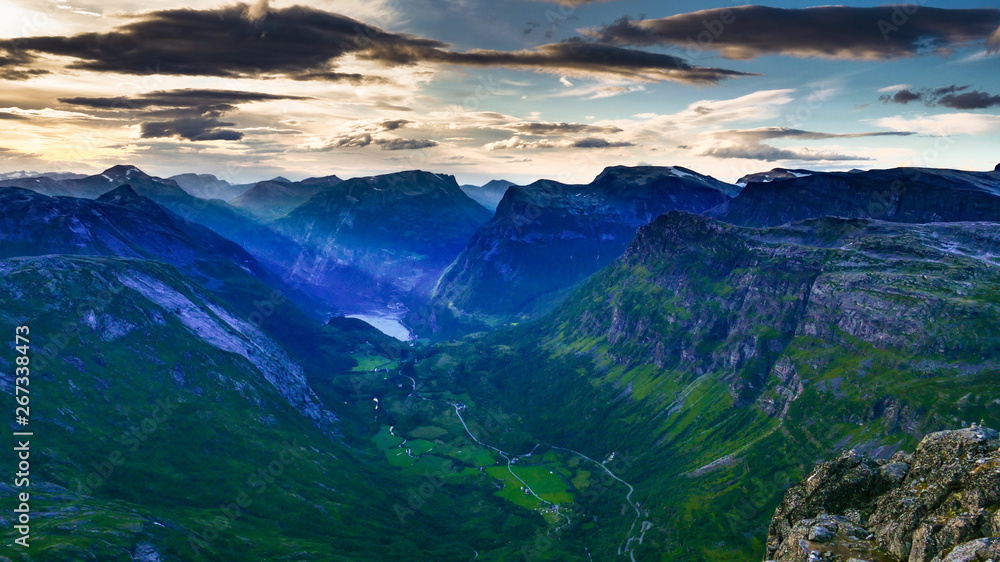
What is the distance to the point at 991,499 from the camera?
62031mm

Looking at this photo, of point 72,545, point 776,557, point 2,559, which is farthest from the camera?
point 72,545

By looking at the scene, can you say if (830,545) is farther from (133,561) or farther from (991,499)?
(133,561)

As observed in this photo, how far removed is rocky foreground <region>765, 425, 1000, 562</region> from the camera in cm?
6047

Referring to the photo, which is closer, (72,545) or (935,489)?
(935,489)

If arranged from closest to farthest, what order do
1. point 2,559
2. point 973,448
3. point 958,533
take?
1. point 958,533
2. point 973,448
3. point 2,559

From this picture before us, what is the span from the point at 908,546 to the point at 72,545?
233 m

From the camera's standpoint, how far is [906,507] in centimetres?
6775

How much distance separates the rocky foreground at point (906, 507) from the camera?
2381 inches

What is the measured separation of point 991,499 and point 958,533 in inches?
248

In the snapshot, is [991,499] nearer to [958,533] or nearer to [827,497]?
[958,533]

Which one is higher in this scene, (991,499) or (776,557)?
(991,499)

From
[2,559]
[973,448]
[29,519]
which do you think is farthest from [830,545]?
[29,519]

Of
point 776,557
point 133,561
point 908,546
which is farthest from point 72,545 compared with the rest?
point 908,546

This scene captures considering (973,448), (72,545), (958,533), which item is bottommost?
(72,545)
